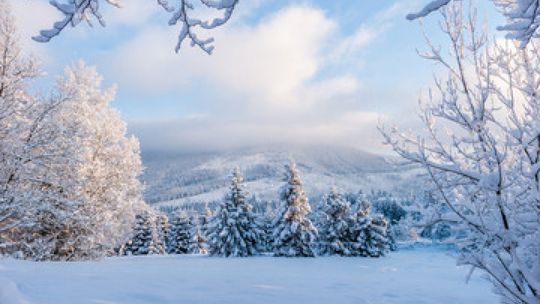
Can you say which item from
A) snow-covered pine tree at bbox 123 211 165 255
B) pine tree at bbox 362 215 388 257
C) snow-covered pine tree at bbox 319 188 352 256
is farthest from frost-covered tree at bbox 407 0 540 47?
snow-covered pine tree at bbox 123 211 165 255

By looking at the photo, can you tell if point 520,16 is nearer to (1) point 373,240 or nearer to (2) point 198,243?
(1) point 373,240

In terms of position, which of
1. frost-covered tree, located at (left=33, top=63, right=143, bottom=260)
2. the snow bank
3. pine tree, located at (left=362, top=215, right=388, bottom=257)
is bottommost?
pine tree, located at (left=362, top=215, right=388, bottom=257)

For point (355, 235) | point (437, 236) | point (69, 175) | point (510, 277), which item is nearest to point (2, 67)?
point (69, 175)

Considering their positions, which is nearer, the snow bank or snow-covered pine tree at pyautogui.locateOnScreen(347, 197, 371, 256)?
the snow bank

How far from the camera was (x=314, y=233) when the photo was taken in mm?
30828

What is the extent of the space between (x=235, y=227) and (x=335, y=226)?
8.03 meters

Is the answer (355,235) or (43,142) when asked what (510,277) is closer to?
(43,142)

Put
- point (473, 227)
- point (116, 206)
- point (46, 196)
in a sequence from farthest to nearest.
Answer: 1. point (116, 206)
2. point (46, 196)
3. point (473, 227)

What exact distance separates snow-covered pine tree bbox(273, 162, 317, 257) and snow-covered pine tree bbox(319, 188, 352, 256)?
7.09ft

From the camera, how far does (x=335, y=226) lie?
3219 cm

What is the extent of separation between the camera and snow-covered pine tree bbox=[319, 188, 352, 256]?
32.2m

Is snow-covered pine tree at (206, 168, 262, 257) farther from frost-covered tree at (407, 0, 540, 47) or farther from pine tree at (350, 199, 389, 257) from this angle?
frost-covered tree at (407, 0, 540, 47)

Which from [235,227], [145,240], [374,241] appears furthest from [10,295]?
[145,240]

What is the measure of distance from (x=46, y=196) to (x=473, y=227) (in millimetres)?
8400
